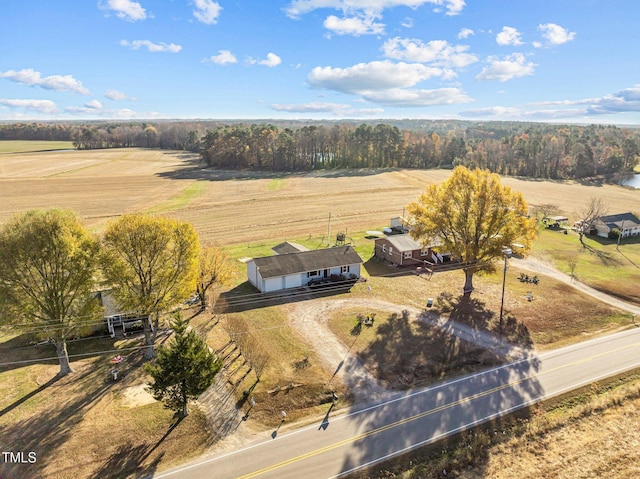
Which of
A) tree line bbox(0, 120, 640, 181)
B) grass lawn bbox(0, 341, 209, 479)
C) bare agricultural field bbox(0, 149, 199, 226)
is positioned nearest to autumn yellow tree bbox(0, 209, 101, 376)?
grass lawn bbox(0, 341, 209, 479)

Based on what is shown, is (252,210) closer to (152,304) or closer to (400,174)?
(152,304)

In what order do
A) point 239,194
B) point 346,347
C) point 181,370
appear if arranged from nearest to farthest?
point 181,370 → point 346,347 → point 239,194

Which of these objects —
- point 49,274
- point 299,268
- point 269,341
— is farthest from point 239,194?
point 49,274

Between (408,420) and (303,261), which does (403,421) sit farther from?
(303,261)

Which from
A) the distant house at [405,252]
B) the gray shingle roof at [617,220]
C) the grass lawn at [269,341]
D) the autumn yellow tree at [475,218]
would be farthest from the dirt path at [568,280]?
the gray shingle roof at [617,220]

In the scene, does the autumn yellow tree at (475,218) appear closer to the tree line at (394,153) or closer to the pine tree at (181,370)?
the pine tree at (181,370)

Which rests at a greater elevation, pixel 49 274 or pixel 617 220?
pixel 49 274

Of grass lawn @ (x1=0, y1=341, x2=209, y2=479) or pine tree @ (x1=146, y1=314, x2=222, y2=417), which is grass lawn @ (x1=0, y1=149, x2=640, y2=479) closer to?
grass lawn @ (x1=0, y1=341, x2=209, y2=479)
